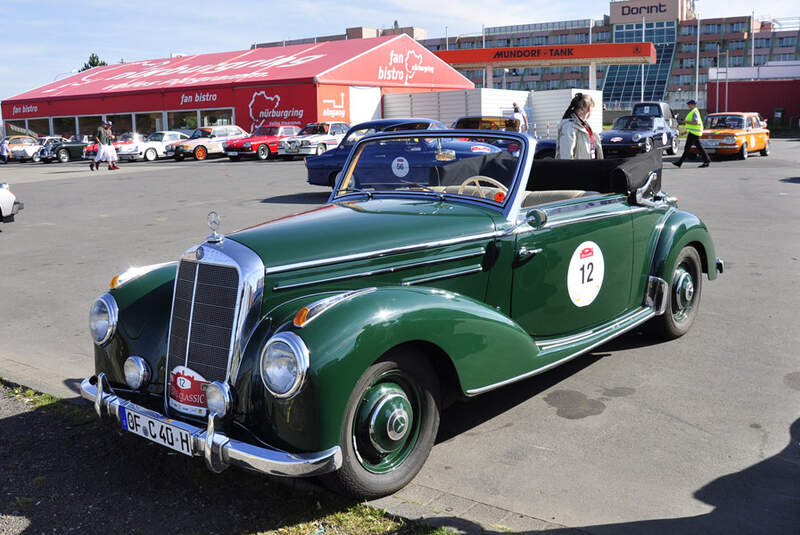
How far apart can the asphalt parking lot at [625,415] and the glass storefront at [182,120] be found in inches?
1208

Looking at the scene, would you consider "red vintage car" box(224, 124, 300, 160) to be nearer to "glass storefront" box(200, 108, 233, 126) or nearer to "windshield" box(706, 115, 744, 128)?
"glass storefront" box(200, 108, 233, 126)

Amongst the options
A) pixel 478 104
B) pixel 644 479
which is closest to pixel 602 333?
pixel 644 479

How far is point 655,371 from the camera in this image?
487 centimetres

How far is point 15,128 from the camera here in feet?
151

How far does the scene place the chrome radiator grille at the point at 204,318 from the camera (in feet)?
10.7

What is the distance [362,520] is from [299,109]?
3306 cm

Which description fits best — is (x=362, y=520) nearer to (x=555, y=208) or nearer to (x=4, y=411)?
(x=555, y=208)

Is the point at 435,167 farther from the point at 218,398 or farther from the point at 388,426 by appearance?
the point at 218,398

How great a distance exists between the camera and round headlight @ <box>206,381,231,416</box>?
313cm

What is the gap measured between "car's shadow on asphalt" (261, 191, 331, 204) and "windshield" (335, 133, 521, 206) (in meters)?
9.43

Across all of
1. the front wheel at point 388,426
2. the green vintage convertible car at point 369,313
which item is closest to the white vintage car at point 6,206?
the green vintage convertible car at point 369,313

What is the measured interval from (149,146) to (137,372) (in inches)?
1209

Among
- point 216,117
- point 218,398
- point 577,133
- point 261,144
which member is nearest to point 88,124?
point 216,117

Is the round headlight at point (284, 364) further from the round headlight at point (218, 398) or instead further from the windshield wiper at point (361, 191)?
the windshield wiper at point (361, 191)
